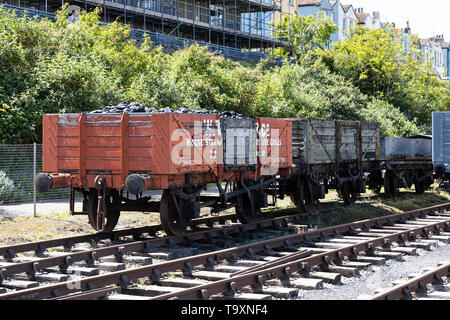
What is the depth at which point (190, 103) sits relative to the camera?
2505 cm

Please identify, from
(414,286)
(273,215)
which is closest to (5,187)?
(273,215)

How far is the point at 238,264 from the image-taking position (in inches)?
424

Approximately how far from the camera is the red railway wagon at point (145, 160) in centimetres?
1216

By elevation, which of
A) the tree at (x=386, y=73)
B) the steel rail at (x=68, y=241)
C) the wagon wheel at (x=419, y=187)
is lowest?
the steel rail at (x=68, y=241)

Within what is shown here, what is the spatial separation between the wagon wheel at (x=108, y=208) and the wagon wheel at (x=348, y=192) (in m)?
8.89

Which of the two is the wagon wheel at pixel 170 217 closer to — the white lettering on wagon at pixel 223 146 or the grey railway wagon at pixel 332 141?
the white lettering on wagon at pixel 223 146

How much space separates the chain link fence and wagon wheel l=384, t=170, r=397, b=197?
485 inches

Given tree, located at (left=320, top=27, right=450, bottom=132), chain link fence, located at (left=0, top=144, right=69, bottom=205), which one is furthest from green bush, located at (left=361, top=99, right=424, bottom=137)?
chain link fence, located at (left=0, top=144, right=69, bottom=205)

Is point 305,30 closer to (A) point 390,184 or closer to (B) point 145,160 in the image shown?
(A) point 390,184

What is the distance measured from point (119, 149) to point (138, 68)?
14.8 m

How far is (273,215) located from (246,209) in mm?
2761

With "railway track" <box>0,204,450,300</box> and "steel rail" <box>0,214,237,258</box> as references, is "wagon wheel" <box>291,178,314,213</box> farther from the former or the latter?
"steel rail" <box>0,214,237,258</box>

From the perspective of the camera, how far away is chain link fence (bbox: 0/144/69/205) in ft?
57.9

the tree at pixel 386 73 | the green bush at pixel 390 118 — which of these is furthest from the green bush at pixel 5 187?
the tree at pixel 386 73
